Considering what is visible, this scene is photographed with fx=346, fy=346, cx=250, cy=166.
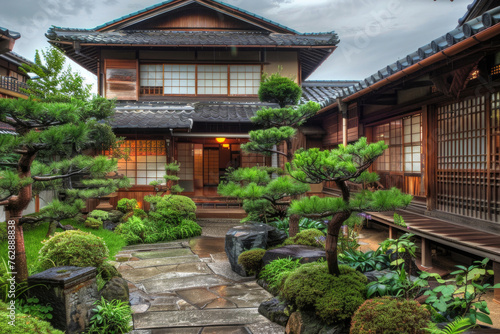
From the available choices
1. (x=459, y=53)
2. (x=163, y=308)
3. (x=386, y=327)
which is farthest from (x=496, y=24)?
(x=163, y=308)

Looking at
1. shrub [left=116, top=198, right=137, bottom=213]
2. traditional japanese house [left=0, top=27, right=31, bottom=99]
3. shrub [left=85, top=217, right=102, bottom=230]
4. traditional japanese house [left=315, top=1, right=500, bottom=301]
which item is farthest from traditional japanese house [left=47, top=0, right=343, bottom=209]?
traditional japanese house [left=0, top=27, right=31, bottom=99]

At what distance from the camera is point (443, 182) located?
306 inches

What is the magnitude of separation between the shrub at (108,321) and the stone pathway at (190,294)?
0.17 metres

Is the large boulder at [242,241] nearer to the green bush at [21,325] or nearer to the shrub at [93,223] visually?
the green bush at [21,325]

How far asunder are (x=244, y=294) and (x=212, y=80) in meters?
11.2

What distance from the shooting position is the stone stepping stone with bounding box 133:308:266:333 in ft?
15.1

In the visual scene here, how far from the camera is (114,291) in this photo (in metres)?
5.00

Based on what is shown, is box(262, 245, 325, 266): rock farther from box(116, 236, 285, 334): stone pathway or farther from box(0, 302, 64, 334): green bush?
box(0, 302, 64, 334): green bush

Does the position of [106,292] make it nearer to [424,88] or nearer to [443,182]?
[443,182]

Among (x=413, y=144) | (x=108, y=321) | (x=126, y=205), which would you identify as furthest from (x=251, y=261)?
(x=126, y=205)

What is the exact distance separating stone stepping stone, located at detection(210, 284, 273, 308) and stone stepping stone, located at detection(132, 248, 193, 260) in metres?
2.66

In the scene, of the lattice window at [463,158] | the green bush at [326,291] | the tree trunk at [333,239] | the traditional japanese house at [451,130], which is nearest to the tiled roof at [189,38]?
the traditional japanese house at [451,130]

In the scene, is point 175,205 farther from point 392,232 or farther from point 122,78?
point 122,78

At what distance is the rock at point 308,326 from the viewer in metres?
3.90
